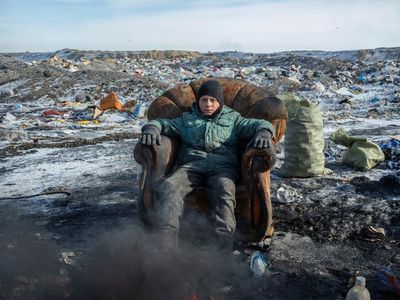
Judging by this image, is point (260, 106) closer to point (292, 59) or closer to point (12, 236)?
point (12, 236)

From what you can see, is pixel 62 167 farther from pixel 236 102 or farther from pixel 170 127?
pixel 236 102

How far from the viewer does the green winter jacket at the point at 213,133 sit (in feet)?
12.7

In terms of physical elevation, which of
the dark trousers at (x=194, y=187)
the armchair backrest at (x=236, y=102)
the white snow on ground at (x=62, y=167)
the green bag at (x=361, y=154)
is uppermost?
the armchair backrest at (x=236, y=102)

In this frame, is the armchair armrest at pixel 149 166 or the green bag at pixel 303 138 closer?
the armchair armrest at pixel 149 166

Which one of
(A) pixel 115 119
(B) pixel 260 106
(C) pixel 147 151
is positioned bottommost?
(A) pixel 115 119

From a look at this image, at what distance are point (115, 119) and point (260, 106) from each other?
25.8ft

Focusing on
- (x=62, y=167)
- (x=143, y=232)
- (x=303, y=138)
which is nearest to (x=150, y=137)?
(x=143, y=232)

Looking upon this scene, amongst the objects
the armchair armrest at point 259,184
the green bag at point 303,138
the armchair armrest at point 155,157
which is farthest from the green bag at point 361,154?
the armchair armrest at point 155,157

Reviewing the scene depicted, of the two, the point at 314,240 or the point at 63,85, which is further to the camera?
the point at 63,85

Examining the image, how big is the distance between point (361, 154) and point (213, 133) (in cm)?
297

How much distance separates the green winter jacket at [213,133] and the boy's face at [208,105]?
6 centimetres

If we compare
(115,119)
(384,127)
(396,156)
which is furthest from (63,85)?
(396,156)

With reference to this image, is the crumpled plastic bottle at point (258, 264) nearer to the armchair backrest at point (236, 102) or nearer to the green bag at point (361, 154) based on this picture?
the armchair backrest at point (236, 102)

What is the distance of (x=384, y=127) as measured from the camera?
9500mm
